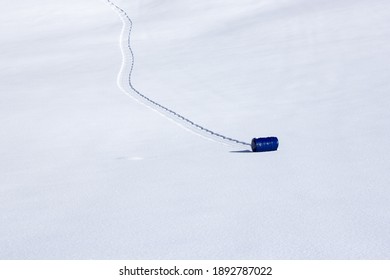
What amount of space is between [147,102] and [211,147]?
194 cm

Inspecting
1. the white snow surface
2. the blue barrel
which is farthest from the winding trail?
the blue barrel

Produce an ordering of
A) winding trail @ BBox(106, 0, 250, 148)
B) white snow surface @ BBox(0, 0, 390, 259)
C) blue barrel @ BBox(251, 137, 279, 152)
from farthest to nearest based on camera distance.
→ winding trail @ BBox(106, 0, 250, 148), blue barrel @ BBox(251, 137, 279, 152), white snow surface @ BBox(0, 0, 390, 259)

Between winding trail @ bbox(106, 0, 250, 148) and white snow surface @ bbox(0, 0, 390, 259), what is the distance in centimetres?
9

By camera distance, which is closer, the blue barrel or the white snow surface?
the white snow surface

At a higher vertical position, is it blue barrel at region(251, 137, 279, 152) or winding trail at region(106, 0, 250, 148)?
blue barrel at region(251, 137, 279, 152)

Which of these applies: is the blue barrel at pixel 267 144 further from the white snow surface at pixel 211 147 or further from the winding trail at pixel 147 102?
the winding trail at pixel 147 102

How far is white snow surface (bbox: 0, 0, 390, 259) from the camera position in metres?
3.01

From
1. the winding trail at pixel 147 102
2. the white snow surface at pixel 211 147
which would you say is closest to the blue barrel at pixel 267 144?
the white snow surface at pixel 211 147

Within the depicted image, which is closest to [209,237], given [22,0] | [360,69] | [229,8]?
[360,69]

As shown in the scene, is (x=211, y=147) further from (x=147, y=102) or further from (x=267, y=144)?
(x=147, y=102)

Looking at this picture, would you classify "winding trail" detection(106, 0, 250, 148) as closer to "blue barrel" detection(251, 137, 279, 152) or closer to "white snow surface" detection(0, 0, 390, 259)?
"white snow surface" detection(0, 0, 390, 259)

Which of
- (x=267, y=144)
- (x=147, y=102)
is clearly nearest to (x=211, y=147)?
(x=267, y=144)

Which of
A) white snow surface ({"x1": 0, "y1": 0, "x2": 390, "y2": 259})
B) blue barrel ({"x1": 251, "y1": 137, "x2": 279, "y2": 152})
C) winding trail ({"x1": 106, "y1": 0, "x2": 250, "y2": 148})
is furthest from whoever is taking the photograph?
winding trail ({"x1": 106, "y1": 0, "x2": 250, "y2": 148})

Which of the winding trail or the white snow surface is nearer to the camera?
the white snow surface
